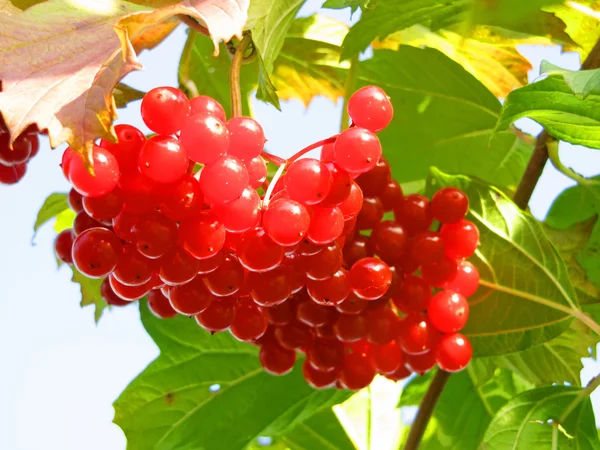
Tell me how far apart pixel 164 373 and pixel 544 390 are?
0.45 meters

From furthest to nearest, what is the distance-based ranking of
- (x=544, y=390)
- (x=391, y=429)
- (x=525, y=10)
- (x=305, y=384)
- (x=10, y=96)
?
(x=391, y=429)
(x=305, y=384)
(x=544, y=390)
(x=10, y=96)
(x=525, y=10)

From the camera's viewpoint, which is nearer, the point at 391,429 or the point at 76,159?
the point at 76,159

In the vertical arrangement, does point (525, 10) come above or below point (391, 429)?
above

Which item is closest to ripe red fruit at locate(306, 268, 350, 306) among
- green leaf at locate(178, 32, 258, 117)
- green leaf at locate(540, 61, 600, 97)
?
green leaf at locate(540, 61, 600, 97)

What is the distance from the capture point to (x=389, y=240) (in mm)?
665

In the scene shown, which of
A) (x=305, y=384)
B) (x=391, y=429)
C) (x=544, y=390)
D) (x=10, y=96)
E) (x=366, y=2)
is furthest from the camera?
(x=391, y=429)

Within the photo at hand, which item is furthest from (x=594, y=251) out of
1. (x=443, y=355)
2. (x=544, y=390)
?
(x=443, y=355)

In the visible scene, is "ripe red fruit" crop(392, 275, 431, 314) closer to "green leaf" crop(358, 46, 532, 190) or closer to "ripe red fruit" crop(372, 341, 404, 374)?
"ripe red fruit" crop(372, 341, 404, 374)

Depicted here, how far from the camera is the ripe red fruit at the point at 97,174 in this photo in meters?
0.51

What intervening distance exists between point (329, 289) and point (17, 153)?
0.31m

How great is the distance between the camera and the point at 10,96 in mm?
485

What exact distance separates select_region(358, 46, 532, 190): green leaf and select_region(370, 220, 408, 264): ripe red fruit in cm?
32

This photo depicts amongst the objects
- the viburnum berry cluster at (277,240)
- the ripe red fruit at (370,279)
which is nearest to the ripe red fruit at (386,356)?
the viburnum berry cluster at (277,240)

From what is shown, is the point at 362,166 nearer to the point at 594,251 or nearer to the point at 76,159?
the point at 76,159
